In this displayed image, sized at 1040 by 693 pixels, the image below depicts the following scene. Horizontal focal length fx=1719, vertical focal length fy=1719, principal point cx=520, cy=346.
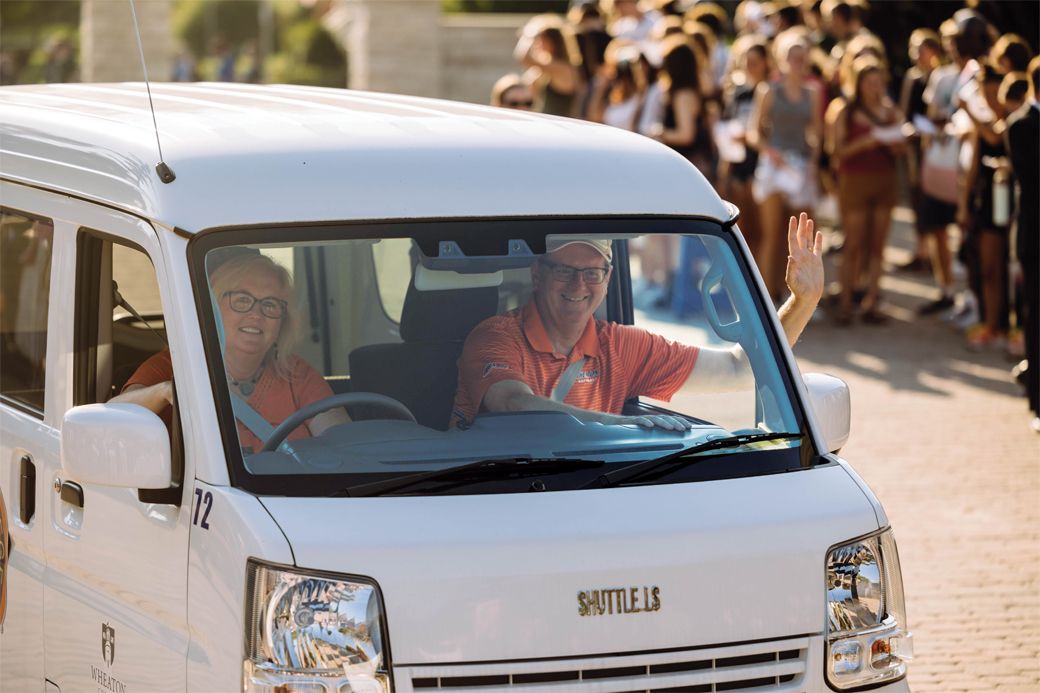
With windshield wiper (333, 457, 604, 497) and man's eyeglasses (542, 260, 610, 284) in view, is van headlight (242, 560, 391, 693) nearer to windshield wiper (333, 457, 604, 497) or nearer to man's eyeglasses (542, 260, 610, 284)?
windshield wiper (333, 457, 604, 497)

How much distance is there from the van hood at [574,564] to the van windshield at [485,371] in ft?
0.38

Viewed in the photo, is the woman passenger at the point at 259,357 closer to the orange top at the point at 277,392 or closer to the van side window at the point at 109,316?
the orange top at the point at 277,392

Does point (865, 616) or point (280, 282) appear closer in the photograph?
point (865, 616)

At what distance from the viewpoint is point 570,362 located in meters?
4.91

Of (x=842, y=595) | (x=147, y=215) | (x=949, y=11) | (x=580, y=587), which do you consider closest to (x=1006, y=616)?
(x=842, y=595)

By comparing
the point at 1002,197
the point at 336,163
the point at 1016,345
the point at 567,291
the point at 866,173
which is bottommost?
the point at 1016,345

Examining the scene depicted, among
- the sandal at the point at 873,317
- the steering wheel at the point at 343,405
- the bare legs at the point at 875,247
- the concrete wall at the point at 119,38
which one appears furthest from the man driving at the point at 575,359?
the concrete wall at the point at 119,38

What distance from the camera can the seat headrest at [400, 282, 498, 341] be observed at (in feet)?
15.6

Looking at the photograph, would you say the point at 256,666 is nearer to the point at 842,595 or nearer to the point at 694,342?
the point at 842,595

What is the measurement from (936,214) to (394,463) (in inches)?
448

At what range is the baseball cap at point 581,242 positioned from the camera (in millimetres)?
4742

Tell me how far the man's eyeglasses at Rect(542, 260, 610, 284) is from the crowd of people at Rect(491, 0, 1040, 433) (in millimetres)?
7728

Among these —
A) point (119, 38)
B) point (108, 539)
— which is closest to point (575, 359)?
point (108, 539)

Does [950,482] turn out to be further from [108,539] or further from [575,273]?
[108,539]
